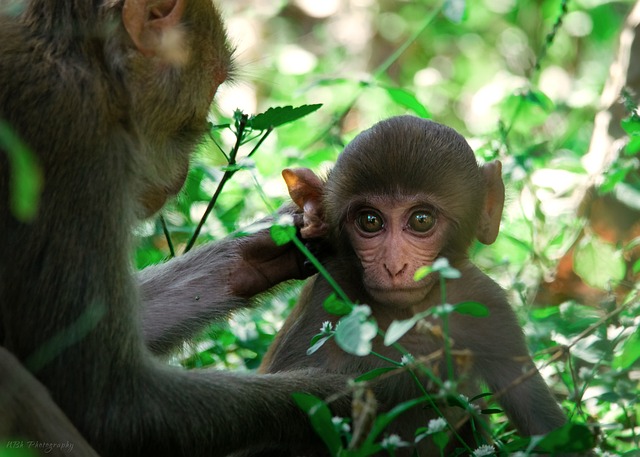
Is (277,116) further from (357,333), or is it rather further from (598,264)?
(598,264)

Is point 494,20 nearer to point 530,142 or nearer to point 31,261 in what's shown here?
point 530,142

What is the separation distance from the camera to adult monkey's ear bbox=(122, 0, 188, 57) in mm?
4539

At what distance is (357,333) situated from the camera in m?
3.57

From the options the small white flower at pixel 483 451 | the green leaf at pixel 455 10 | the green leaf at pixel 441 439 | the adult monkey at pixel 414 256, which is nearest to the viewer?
the green leaf at pixel 441 439

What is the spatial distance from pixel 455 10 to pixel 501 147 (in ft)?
5.27

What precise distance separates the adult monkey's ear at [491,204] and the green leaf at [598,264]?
1.45 m

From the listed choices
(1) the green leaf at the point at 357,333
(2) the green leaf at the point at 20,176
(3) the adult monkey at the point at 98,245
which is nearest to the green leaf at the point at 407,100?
(3) the adult monkey at the point at 98,245

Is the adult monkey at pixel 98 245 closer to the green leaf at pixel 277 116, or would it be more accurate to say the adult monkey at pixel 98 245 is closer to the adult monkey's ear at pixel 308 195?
the green leaf at pixel 277 116

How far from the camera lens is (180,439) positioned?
434cm

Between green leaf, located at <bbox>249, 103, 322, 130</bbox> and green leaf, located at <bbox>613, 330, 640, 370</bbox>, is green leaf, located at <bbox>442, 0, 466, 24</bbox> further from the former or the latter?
green leaf, located at <bbox>613, 330, 640, 370</bbox>

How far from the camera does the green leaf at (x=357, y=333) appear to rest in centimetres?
350

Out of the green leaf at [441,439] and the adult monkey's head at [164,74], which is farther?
the adult monkey's head at [164,74]

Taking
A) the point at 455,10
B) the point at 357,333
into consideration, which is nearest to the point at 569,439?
the point at 357,333

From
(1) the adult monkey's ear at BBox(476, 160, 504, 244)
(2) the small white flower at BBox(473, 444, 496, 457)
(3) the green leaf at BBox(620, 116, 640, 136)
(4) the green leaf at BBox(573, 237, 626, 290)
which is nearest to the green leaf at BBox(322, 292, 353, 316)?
(2) the small white flower at BBox(473, 444, 496, 457)
